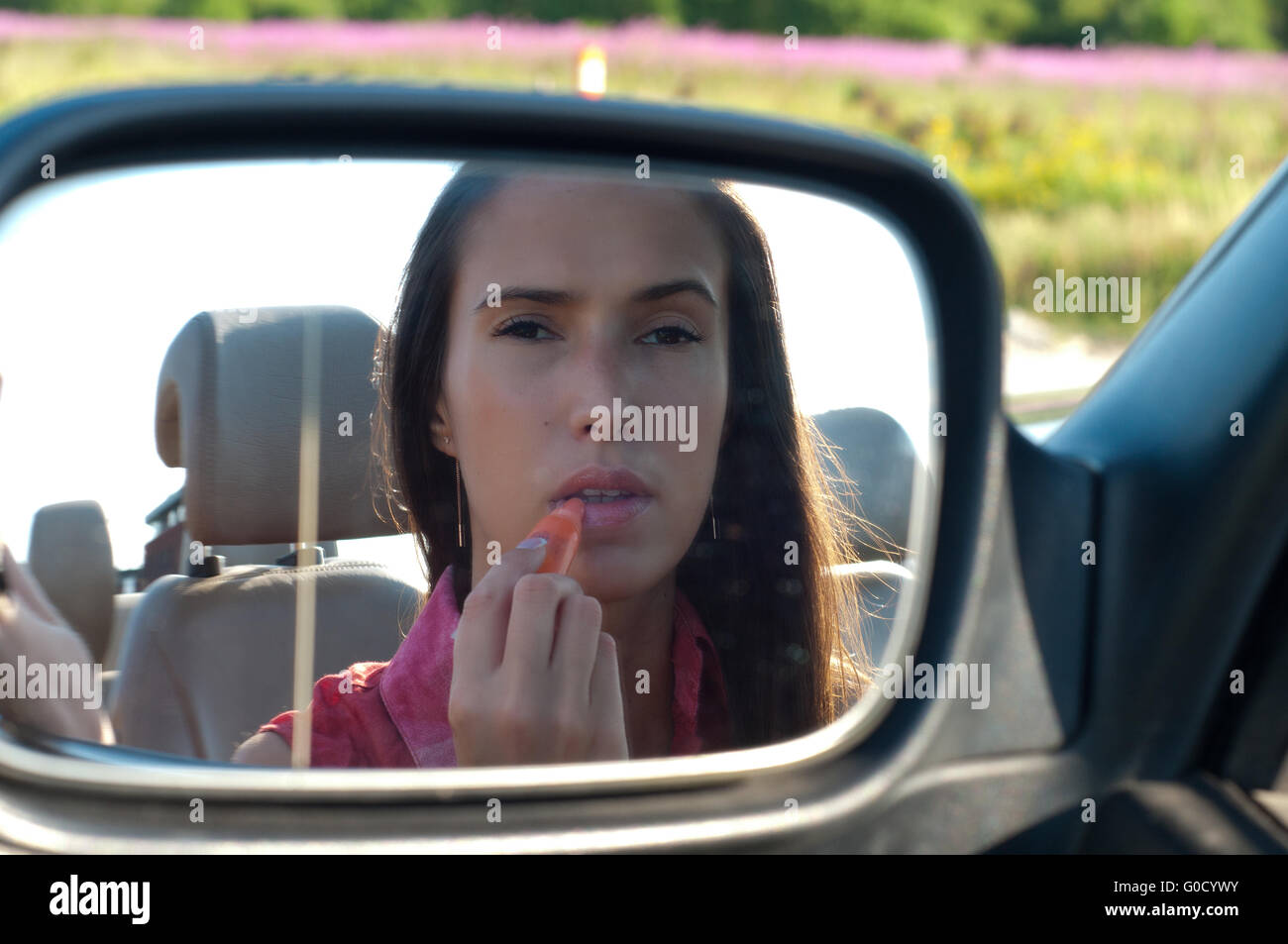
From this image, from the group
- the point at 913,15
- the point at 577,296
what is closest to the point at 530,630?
the point at 577,296

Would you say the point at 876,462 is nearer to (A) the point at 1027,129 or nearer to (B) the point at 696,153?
(B) the point at 696,153

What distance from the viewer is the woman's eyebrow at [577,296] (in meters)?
1.85

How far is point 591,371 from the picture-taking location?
1.86m

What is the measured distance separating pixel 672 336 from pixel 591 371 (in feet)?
0.48

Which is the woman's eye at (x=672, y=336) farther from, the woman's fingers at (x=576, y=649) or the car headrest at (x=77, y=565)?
the car headrest at (x=77, y=565)

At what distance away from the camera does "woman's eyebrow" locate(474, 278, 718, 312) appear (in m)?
1.85

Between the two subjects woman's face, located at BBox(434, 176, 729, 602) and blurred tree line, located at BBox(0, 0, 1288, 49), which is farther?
blurred tree line, located at BBox(0, 0, 1288, 49)

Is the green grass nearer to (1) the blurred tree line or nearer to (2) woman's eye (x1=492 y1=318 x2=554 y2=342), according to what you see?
(1) the blurred tree line

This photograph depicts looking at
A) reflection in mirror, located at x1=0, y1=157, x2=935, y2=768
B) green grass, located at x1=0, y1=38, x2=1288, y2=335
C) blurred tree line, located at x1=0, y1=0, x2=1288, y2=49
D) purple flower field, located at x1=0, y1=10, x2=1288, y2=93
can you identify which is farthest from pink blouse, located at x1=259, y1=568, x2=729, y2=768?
blurred tree line, located at x1=0, y1=0, x2=1288, y2=49

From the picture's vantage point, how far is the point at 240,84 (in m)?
1.77

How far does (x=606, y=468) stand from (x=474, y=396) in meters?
0.23

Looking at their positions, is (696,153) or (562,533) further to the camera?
(696,153)

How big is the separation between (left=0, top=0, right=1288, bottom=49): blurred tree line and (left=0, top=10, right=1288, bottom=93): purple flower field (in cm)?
141
